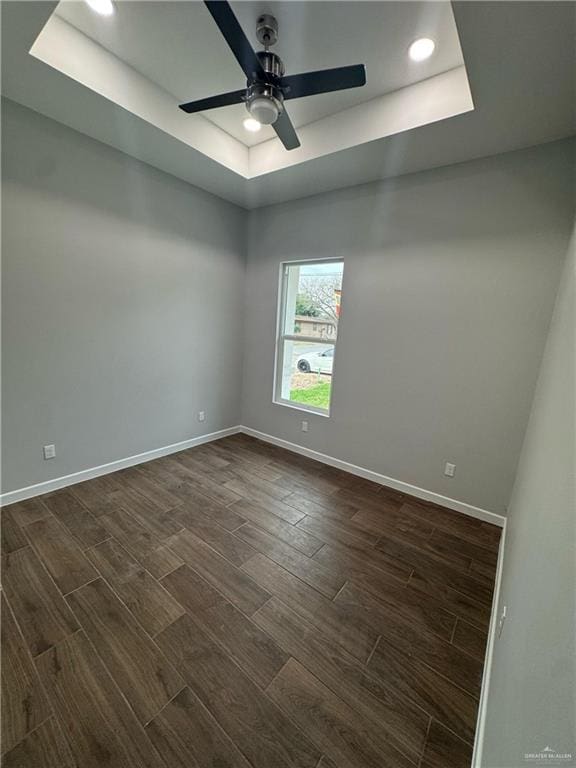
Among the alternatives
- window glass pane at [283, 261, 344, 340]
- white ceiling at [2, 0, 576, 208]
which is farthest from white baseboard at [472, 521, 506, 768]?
white ceiling at [2, 0, 576, 208]

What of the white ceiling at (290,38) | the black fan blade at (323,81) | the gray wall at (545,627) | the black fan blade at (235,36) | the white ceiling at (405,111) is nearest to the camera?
the gray wall at (545,627)

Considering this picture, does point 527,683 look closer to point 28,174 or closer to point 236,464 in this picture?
point 236,464

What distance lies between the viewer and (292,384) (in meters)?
3.78

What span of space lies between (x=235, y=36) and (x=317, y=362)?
8.45ft

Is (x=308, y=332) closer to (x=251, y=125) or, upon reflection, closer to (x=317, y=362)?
(x=317, y=362)

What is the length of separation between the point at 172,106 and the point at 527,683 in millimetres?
3573

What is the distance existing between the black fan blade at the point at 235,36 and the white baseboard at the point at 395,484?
309 cm

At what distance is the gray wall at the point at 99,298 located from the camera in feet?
7.16

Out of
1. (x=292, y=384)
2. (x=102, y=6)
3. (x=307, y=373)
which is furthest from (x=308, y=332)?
(x=102, y=6)

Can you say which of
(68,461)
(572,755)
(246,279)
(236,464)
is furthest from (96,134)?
(572,755)

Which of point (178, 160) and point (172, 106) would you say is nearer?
A: point (172, 106)

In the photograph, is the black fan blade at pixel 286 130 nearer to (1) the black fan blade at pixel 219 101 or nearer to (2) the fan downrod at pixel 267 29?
(1) the black fan blade at pixel 219 101

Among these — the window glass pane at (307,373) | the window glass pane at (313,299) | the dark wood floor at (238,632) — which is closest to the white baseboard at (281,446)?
the dark wood floor at (238,632)

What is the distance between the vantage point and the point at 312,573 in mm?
1828
